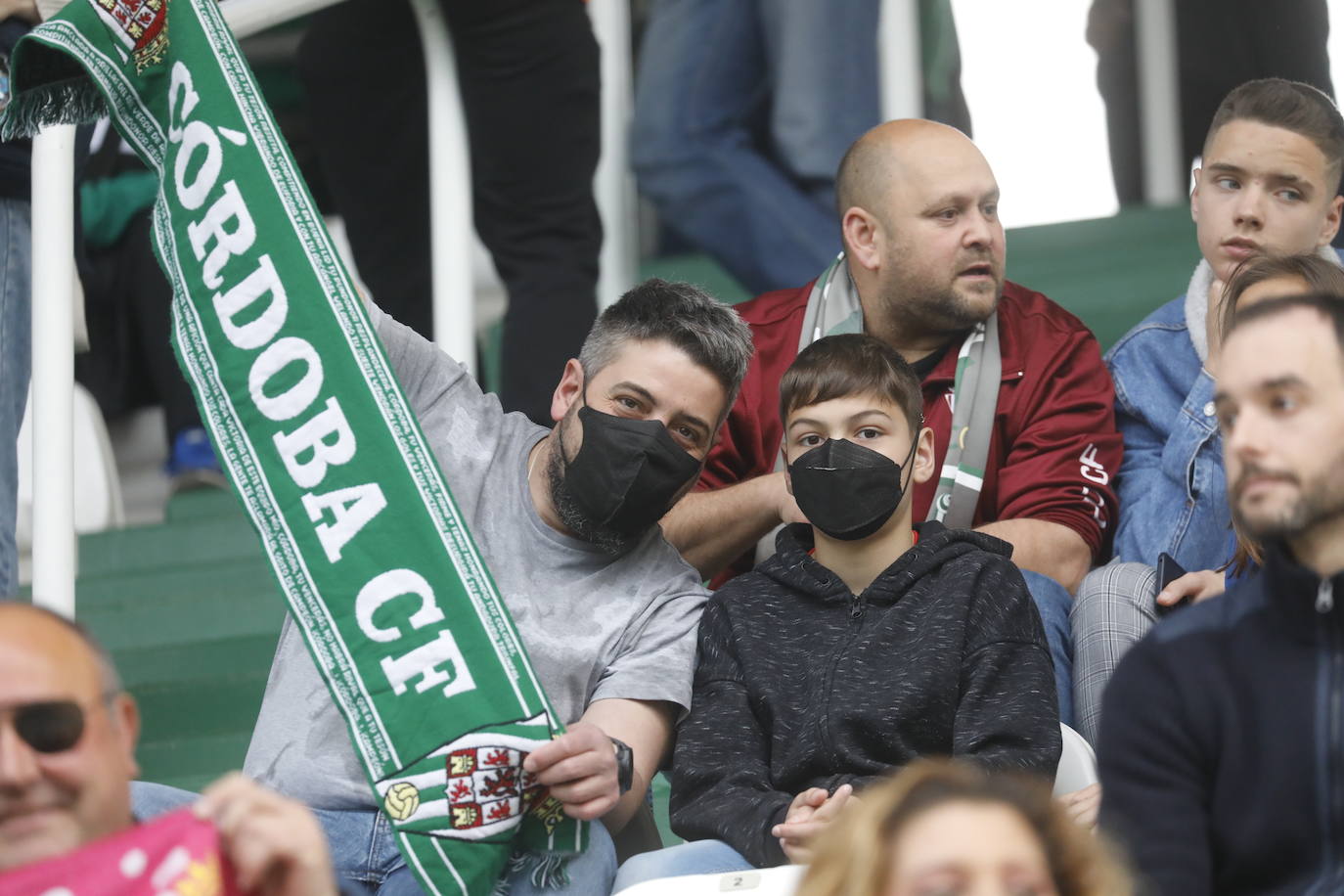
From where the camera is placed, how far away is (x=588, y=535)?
10.7 feet

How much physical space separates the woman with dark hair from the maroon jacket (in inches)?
63.7

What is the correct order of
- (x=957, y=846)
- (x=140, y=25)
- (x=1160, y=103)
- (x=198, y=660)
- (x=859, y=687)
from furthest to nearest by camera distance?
(x=1160, y=103) → (x=198, y=660) → (x=140, y=25) → (x=859, y=687) → (x=957, y=846)

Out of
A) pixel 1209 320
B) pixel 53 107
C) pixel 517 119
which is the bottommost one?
pixel 1209 320

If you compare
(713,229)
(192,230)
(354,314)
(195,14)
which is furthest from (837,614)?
(713,229)

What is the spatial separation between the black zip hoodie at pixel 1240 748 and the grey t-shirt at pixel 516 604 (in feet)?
2.90

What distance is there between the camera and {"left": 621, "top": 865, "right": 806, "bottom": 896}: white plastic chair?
→ 241 cm

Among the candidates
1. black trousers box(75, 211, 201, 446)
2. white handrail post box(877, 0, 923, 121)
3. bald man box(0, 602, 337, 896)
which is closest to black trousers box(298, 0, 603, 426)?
white handrail post box(877, 0, 923, 121)

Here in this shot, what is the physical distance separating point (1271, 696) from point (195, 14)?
6.34 feet

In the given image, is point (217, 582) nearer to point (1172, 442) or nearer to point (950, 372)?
point (950, 372)

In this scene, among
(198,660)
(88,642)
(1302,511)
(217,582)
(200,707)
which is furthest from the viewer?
(217,582)

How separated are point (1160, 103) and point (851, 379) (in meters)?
2.60

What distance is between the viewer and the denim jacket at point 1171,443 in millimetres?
3443

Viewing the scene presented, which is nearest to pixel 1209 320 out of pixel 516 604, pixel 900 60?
pixel 900 60

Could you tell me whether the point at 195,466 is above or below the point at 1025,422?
below
